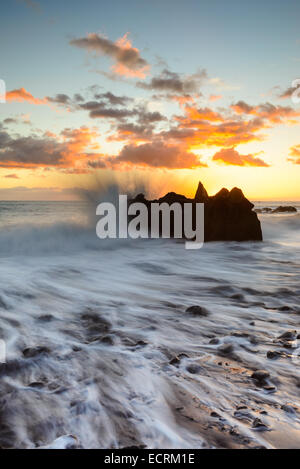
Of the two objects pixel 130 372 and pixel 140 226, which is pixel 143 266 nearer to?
pixel 130 372

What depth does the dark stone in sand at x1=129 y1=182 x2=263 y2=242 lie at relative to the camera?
13.2m

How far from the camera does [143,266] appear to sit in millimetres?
8164

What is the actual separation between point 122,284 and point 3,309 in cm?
254

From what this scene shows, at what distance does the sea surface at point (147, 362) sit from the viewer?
189cm

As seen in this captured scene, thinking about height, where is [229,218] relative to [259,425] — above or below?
A: above

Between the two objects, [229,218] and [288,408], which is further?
[229,218]

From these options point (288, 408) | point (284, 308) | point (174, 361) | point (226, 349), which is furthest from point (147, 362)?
point (284, 308)

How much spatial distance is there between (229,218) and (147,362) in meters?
11.5

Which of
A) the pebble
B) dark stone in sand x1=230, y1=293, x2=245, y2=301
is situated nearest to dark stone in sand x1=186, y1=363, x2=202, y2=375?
the pebble

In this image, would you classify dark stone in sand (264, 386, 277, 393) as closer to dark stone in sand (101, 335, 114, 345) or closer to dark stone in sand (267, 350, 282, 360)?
dark stone in sand (267, 350, 282, 360)

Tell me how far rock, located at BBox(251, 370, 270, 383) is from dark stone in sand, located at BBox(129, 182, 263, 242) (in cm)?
1091

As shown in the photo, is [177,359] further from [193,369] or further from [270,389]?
[270,389]

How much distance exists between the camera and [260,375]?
8.20 feet

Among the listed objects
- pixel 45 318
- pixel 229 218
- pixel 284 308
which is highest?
pixel 229 218
